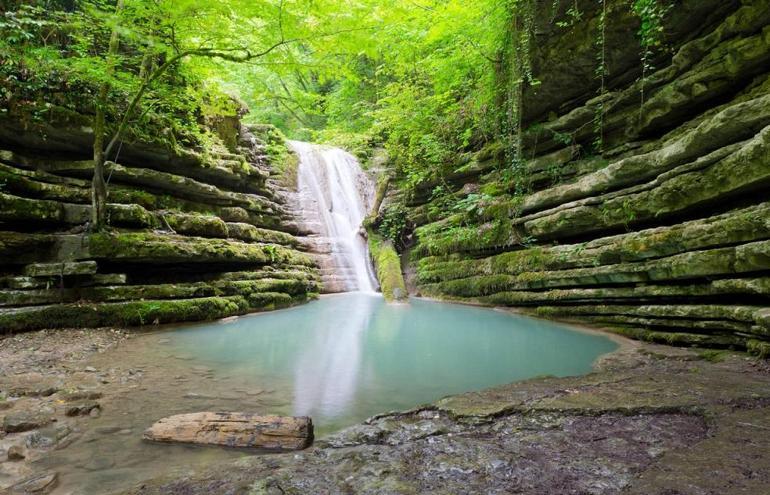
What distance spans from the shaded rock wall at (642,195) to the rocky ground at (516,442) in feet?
5.42

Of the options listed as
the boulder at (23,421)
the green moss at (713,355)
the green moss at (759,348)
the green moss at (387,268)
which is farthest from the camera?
the green moss at (387,268)

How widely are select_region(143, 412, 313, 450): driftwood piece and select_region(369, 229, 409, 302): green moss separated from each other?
915 centimetres

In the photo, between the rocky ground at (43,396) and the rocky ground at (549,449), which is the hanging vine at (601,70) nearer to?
the rocky ground at (549,449)

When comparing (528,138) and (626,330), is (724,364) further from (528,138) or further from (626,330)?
(528,138)

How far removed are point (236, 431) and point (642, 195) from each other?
6970mm

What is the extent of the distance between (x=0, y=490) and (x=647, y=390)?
4.33m

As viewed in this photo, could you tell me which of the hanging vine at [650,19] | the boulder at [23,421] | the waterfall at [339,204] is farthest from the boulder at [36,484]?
the waterfall at [339,204]

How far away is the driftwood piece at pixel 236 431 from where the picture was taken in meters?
2.59

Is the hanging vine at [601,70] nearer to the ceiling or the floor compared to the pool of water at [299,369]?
nearer to the ceiling

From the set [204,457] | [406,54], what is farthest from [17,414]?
[406,54]

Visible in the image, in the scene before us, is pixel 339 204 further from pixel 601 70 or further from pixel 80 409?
pixel 80 409

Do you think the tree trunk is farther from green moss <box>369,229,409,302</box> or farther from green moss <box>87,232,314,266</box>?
green moss <box>369,229,409,302</box>

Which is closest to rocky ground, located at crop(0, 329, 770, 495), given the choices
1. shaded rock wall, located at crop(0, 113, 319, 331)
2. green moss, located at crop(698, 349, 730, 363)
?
green moss, located at crop(698, 349, 730, 363)

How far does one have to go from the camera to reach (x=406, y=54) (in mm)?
14266
